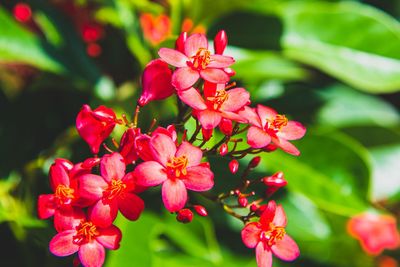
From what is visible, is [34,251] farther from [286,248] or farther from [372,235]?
[372,235]

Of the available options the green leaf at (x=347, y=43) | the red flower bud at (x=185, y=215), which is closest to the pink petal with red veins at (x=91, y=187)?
the red flower bud at (x=185, y=215)

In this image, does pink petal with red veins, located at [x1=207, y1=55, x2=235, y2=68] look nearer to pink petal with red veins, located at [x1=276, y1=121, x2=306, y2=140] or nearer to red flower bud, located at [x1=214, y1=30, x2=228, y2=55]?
red flower bud, located at [x1=214, y1=30, x2=228, y2=55]

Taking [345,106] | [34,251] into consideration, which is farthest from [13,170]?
[345,106]

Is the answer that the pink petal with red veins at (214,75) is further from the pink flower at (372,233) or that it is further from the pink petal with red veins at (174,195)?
the pink flower at (372,233)

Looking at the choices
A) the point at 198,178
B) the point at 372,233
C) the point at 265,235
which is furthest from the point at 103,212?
the point at 372,233

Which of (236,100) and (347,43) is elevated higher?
(236,100)

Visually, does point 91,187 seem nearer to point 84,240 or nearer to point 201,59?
point 84,240
